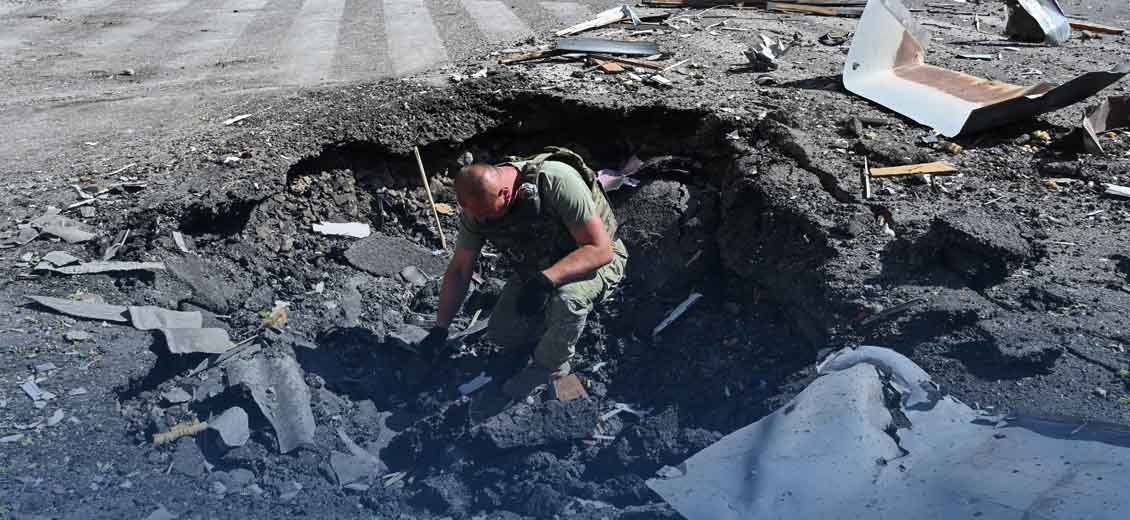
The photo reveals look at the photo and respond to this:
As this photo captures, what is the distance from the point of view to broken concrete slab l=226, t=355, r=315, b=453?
407cm

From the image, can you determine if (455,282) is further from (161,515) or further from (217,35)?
(217,35)

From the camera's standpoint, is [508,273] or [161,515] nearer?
[161,515]

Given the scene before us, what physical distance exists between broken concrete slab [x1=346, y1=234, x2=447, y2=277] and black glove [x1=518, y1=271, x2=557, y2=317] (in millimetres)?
1673

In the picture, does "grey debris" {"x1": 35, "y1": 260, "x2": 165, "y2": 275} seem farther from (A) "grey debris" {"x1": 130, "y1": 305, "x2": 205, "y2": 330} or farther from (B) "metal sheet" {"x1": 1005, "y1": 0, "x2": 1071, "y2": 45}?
(B) "metal sheet" {"x1": 1005, "y1": 0, "x2": 1071, "y2": 45}

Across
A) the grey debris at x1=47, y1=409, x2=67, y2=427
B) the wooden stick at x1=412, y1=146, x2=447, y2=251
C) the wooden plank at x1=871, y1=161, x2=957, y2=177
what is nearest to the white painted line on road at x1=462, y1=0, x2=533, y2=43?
the wooden stick at x1=412, y1=146, x2=447, y2=251

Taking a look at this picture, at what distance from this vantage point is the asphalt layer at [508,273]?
12.1ft

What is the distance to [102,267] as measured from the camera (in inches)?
185

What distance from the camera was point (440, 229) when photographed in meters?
5.99

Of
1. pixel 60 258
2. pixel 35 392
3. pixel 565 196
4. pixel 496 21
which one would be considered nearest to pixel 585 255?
pixel 565 196

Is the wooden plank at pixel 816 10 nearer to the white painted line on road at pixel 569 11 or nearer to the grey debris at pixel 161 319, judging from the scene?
the white painted line on road at pixel 569 11

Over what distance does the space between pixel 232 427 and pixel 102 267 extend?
1496 millimetres

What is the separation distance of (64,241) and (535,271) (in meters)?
2.91

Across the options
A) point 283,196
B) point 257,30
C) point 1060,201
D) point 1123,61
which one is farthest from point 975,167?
point 257,30

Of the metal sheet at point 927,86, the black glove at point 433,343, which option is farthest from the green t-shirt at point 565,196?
the metal sheet at point 927,86
